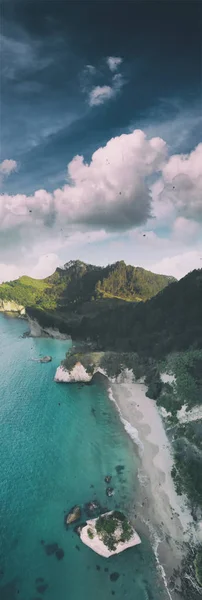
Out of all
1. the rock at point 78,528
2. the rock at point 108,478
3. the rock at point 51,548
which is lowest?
the rock at point 51,548

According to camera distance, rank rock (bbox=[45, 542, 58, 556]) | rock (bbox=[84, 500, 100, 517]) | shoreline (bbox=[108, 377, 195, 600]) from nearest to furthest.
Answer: shoreline (bbox=[108, 377, 195, 600]) → rock (bbox=[45, 542, 58, 556]) → rock (bbox=[84, 500, 100, 517])

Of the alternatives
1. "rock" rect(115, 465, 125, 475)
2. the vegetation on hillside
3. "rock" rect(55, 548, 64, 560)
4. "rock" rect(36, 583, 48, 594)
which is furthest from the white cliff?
the vegetation on hillside

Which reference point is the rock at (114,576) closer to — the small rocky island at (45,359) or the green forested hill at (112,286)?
the small rocky island at (45,359)

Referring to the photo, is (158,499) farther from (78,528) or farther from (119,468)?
(78,528)

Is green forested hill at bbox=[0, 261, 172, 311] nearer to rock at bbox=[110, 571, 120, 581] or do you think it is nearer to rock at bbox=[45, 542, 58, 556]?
rock at bbox=[45, 542, 58, 556]

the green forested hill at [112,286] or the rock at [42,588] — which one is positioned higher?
the green forested hill at [112,286]

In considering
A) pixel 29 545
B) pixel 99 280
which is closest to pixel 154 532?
pixel 29 545

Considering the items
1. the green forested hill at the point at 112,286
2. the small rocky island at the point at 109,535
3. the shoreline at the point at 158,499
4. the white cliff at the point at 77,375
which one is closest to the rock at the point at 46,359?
the white cliff at the point at 77,375
